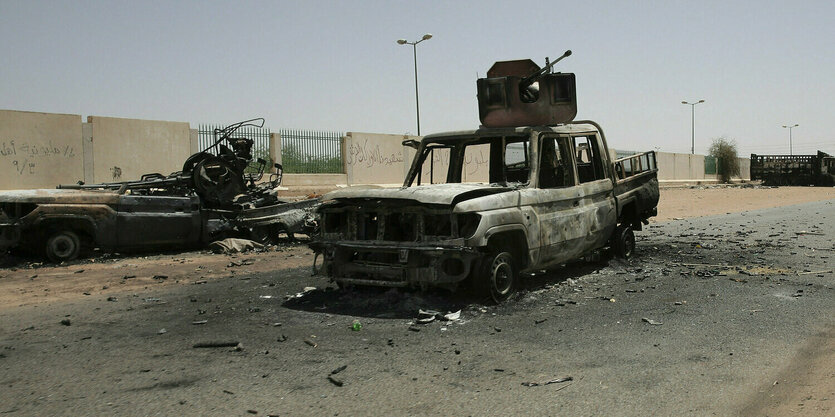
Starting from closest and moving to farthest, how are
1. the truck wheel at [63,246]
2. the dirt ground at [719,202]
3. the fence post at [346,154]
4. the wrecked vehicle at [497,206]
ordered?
the wrecked vehicle at [497,206] < the truck wheel at [63,246] < the dirt ground at [719,202] < the fence post at [346,154]

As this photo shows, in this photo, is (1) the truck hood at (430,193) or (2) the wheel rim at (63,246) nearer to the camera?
(1) the truck hood at (430,193)

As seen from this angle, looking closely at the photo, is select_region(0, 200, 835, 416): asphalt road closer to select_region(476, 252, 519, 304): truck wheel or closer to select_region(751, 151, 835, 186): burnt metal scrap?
select_region(476, 252, 519, 304): truck wheel

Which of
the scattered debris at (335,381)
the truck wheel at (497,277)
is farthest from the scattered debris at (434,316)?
the scattered debris at (335,381)

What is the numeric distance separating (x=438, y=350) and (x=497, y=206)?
1911 mm

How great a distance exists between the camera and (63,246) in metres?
10.8

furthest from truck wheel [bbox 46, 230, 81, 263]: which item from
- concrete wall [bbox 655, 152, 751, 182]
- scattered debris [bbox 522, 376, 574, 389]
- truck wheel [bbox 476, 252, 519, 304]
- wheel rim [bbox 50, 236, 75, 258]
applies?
concrete wall [bbox 655, 152, 751, 182]

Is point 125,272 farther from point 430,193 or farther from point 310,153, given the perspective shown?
point 310,153

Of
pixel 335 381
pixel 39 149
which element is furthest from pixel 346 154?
pixel 335 381

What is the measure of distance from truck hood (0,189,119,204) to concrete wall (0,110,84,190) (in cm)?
971

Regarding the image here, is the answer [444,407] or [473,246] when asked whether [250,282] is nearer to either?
[473,246]

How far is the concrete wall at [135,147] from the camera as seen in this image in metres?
21.2

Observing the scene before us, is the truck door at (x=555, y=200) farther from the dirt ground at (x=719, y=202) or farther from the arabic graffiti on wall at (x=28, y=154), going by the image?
the arabic graffiti on wall at (x=28, y=154)

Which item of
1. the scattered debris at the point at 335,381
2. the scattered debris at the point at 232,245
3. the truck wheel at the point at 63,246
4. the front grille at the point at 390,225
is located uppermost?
the front grille at the point at 390,225

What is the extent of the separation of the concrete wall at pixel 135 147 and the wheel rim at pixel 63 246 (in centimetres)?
1130
